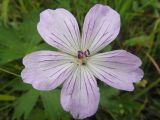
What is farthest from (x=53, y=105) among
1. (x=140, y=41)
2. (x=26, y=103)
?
(x=140, y=41)

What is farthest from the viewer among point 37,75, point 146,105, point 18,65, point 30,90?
point 146,105

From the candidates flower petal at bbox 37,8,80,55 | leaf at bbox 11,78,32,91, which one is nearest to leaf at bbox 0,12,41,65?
leaf at bbox 11,78,32,91

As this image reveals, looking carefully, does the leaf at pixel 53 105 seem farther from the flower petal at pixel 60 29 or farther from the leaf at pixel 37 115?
the flower petal at pixel 60 29

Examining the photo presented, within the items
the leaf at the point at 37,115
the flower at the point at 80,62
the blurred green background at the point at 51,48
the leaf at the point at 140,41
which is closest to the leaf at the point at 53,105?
the blurred green background at the point at 51,48

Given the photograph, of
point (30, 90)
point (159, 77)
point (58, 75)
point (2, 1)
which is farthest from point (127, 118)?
point (2, 1)

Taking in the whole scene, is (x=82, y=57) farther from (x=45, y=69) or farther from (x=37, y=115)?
(x=37, y=115)

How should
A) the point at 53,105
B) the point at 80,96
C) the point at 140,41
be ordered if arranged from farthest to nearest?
the point at 140,41
the point at 53,105
the point at 80,96

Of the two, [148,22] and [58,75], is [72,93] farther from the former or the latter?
[148,22]
